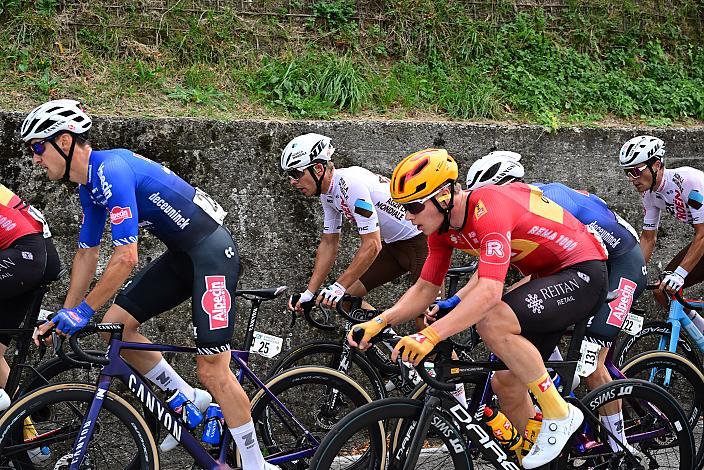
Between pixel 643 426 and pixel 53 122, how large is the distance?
3.97 metres

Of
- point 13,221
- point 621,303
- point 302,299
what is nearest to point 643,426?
point 621,303

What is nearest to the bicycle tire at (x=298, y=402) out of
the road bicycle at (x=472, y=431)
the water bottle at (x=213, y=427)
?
the water bottle at (x=213, y=427)

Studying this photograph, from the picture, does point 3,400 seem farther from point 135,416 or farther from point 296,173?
point 296,173

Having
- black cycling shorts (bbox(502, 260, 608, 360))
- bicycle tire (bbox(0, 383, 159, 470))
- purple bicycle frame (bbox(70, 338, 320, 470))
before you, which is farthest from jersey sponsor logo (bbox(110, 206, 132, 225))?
black cycling shorts (bbox(502, 260, 608, 360))

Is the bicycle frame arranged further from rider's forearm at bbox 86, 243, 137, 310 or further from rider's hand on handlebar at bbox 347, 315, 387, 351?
rider's forearm at bbox 86, 243, 137, 310

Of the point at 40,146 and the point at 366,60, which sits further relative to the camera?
the point at 366,60

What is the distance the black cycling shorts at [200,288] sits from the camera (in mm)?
4711

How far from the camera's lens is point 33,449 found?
15.8 feet

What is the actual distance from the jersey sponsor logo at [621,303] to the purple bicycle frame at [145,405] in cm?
229

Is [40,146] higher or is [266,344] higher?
[40,146]

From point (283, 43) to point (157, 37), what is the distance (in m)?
1.15

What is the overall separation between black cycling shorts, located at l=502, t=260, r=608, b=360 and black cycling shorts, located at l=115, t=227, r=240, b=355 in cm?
158

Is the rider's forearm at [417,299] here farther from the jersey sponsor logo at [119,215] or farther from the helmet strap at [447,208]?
the jersey sponsor logo at [119,215]

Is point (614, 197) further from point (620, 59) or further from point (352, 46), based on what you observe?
point (352, 46)
